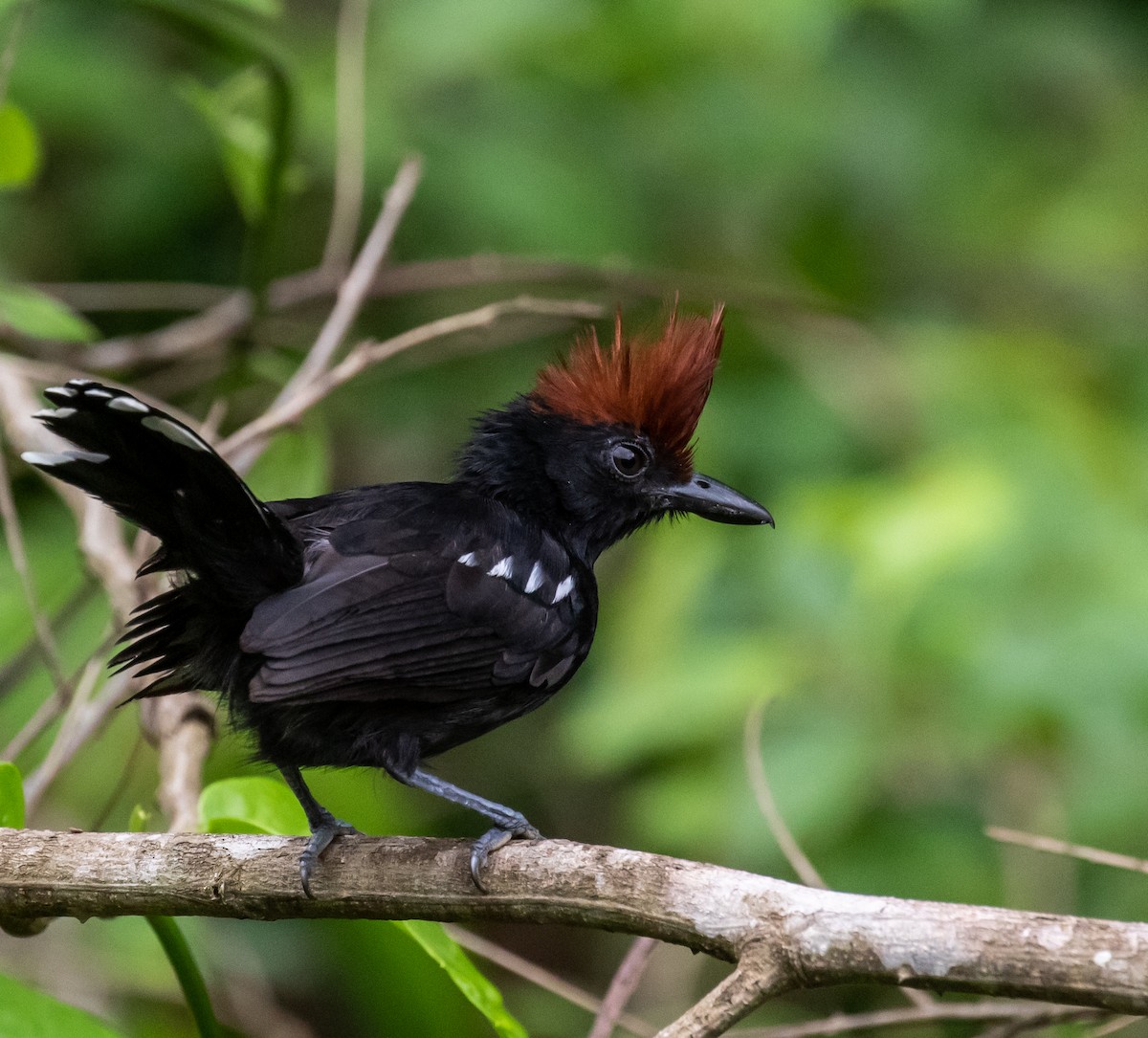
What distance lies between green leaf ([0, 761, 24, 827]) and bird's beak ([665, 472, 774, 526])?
4.91ft

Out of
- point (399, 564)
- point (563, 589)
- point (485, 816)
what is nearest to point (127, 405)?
point (399, 564)

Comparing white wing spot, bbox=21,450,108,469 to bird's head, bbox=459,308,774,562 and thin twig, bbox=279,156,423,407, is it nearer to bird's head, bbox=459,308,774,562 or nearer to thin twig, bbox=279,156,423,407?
bird's head, bbox=459,308,774,562

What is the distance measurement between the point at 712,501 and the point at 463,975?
4.14 feet

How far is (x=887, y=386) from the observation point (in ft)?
17.1

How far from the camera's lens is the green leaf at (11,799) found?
2.22 m

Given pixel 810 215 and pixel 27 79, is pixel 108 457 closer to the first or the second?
pixel 27 79

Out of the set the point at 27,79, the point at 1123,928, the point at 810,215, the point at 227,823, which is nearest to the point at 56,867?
the point at 227,823

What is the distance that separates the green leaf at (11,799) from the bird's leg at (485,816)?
0.66 m

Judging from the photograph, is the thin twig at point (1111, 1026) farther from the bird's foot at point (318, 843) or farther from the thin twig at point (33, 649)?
the thin twig at point (33, 649)

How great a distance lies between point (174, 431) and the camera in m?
2.33

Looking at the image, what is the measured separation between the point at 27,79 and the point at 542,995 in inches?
149

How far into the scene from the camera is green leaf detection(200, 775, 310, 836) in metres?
2.48

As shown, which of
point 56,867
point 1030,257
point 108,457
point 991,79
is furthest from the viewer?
point 1030,257

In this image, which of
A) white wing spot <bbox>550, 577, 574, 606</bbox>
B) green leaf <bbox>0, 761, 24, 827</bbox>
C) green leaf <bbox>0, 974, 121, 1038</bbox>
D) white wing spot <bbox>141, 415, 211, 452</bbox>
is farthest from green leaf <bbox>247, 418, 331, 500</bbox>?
green leaf <bbox>0, 974, 121, 1038</bbox>
